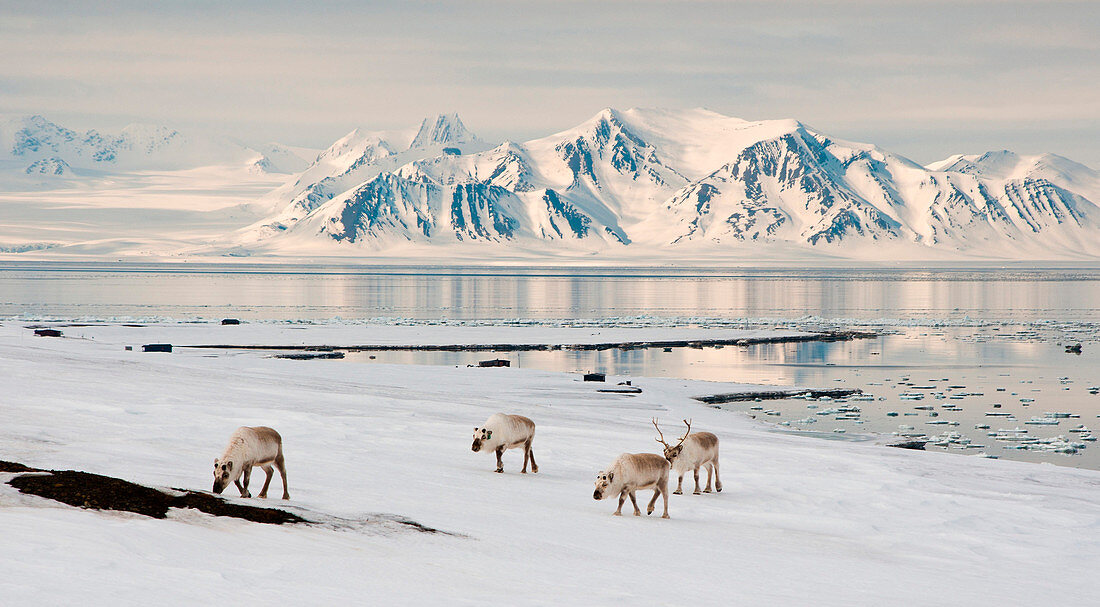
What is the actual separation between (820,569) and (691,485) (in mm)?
7568

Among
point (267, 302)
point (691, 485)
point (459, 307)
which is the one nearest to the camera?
point (691, 485)

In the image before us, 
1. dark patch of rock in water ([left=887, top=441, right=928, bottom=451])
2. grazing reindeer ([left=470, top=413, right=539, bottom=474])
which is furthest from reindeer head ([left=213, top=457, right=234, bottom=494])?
dark patch of rock in water ([left=887, top=441, right=928, bottom=451])

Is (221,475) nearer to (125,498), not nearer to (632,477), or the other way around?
(125,498)

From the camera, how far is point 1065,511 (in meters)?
19.8

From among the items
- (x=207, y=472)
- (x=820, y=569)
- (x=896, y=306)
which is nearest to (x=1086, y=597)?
(x=820, y=569)

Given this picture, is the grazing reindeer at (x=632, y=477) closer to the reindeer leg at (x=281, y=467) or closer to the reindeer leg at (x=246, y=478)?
the reindeer leg at (x=281, y=467)

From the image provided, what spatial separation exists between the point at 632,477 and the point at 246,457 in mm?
5962

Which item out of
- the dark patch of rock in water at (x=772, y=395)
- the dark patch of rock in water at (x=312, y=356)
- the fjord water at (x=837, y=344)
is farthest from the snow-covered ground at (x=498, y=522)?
the dark patch of rock in water at (x=312, y=356)

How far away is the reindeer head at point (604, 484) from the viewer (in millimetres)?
16125

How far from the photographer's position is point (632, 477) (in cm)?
1641

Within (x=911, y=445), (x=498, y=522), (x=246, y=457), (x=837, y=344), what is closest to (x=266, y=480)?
(x=246, y=457)

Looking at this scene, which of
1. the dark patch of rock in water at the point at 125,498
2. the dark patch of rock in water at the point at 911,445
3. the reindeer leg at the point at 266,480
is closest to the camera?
the dark patch of rock in water at the point at 125,498

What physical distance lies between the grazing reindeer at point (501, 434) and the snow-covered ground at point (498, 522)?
1.84 ft

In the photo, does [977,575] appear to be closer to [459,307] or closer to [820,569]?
[820,569]
